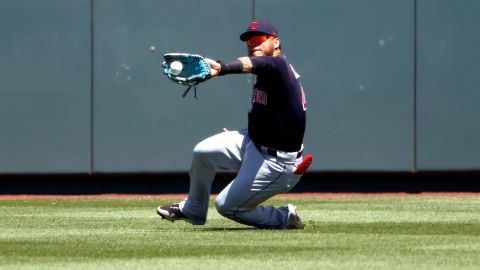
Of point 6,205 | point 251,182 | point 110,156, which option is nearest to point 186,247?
point 251,182

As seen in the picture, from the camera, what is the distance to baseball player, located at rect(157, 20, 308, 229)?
9742 mm

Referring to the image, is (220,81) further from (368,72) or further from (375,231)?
(375,231)

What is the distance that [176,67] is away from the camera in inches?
361

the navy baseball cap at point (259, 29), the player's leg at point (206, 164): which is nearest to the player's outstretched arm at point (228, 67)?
the navy baseball cap at point (259, 29)

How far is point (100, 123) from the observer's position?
18281 mm

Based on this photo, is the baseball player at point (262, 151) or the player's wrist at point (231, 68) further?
the baseball player at point (262, 151)

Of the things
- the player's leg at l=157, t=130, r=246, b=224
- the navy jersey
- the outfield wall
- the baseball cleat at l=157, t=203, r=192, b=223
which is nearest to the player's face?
the navy jersey

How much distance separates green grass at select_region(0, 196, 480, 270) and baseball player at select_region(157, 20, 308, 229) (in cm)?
19

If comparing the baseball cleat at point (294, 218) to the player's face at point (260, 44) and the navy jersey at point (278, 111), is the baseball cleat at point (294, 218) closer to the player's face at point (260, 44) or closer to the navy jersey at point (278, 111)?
the navy jersey at point (278, 111)

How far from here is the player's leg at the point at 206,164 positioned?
988 cm

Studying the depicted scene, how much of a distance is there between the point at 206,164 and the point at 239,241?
118 cm

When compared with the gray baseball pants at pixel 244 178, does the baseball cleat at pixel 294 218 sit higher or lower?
lower

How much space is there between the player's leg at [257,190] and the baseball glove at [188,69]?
97 cm

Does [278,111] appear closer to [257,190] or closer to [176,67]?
[257,190]
